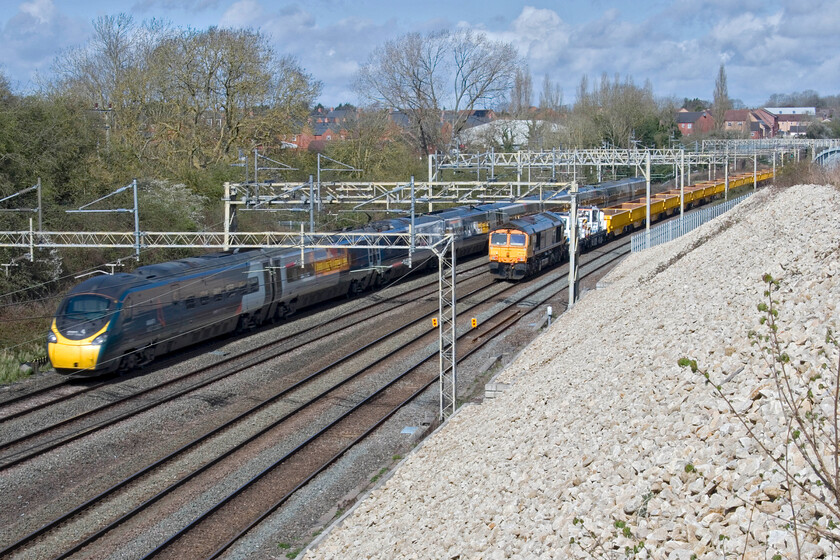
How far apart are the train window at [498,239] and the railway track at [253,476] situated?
10758 mm

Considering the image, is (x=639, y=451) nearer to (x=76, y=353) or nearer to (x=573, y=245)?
(x=76, y=353)

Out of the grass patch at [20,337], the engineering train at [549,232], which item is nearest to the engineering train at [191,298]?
the grass patch at [20,337]

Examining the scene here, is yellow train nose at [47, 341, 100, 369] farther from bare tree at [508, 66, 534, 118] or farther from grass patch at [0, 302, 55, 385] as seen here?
bare tree at [508, 66, 534, 118]

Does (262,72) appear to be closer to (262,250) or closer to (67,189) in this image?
(67,189)

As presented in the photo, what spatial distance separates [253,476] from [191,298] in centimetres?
941

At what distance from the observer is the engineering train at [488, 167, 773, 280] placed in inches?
1335

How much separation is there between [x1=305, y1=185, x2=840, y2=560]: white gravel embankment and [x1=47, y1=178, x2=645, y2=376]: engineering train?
29.8 feet

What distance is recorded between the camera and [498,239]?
112 ft

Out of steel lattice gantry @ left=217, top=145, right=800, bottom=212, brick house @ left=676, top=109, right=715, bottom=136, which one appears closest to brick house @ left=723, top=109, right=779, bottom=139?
brick house @ left=676, top=109, right=715, bottom=136

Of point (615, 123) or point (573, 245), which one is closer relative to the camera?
point (573, 245)

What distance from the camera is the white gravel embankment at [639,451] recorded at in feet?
25.3

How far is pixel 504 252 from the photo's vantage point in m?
34.0

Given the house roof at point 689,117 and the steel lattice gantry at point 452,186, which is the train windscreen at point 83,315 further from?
the house roof at point 689,117

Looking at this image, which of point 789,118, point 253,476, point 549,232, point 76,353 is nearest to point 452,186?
point 549,232
